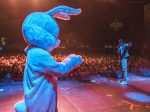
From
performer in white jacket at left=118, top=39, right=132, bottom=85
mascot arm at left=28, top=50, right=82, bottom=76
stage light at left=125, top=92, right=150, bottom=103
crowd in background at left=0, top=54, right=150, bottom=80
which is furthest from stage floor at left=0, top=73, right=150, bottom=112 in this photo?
mascot arm at left=28, top=50, right=82, bottom=76

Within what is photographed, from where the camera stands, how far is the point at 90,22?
722 inches

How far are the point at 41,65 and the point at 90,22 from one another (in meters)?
16.3

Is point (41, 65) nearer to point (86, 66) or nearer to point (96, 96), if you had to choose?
point (96, 96)

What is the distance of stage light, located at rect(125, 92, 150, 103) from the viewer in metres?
6.57

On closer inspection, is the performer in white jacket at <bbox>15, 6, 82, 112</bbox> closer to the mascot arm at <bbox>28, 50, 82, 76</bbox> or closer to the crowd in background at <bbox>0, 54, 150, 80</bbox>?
the mascot arm at <bbox>28, 50, 82, 76</bbox>

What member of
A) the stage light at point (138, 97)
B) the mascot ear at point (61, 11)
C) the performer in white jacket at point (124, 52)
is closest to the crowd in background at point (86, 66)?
the performer in white jacket at point (124, 52)

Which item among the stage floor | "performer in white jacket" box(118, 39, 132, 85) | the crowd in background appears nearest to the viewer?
the stage floor

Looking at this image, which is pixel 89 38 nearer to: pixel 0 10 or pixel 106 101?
pixel 0 10

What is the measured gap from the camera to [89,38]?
19.3 m

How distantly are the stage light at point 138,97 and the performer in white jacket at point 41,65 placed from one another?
4691 millimetres

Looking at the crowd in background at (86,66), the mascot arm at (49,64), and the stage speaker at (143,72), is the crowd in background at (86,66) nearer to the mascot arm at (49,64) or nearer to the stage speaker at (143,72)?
the stage speaker at (143,72)

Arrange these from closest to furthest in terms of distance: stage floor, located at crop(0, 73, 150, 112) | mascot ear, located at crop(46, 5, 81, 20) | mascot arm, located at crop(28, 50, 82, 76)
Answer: mascot arm, located at crop(28, 50, 82, 76) < mascot ear, located at crop(46, 5, 81, 20) < stage floor, located at crop(0, 73, 150, 112)

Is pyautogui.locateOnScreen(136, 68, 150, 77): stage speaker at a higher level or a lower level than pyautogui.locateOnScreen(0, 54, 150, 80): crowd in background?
lower

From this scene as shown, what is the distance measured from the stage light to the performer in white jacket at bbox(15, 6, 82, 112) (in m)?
4.69
